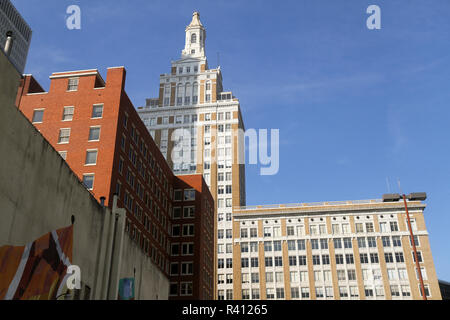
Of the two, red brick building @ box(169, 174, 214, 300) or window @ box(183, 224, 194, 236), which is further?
window @ box(183, 224, 194, 236)

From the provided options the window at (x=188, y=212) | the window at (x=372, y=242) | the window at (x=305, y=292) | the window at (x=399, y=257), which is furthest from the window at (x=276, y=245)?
the window at (x=188, y=212)

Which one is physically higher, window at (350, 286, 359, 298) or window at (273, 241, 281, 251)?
window at (273, 241, 281, 251)

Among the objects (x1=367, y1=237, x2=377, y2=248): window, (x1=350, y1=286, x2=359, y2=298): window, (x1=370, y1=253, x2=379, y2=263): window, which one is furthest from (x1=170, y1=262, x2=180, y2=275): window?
(x1=367, y1=237, x2=377, y2=248): window

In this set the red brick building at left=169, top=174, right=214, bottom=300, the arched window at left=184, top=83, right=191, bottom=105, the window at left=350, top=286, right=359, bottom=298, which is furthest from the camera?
the arched window at left=184, top=83, right=191, bottom=105

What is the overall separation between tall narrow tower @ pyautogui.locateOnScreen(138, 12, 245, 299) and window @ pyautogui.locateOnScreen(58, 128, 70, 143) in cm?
6482

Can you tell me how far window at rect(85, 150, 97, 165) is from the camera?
171 feet

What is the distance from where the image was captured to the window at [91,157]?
52.0 meters

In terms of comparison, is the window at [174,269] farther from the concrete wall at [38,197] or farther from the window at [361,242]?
the window at [361,242]

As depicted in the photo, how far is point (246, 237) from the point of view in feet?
365

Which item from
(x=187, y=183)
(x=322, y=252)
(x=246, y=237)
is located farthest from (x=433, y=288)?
(x=187, y=183)

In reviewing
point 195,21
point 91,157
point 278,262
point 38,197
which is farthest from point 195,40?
point 38,197

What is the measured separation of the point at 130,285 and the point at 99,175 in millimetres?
22715

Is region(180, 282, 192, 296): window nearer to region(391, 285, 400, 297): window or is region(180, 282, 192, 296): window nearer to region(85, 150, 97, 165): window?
region(85, 150, 97, 165): window
